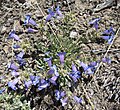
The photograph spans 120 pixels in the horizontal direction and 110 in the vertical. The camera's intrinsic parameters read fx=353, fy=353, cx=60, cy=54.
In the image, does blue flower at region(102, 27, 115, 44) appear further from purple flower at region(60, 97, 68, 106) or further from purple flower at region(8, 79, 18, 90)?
purple flower at region(8, 79, 18, 90)

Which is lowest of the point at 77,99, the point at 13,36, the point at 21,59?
the point at 77,99

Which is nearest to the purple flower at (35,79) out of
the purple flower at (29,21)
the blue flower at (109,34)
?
the purple flower at (29,21)

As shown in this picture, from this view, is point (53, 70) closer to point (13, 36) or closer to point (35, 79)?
point (35, 79)

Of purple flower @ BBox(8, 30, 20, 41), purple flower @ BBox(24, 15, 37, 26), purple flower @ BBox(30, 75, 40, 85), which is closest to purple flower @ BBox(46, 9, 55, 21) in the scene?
purple flower @ BBox(24, 15, 37, 26)

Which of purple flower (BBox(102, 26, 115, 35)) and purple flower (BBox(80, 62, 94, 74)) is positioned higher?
purple flower (BBox(102, 26, 115, 35))

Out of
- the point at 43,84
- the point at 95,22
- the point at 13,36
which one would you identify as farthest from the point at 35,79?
the point at 95,22

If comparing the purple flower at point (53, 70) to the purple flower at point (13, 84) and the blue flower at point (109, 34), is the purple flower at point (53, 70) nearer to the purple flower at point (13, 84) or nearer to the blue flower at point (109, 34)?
the purple flower at point (13, 84)

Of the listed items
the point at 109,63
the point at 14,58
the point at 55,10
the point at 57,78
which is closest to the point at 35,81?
the point at 57,78

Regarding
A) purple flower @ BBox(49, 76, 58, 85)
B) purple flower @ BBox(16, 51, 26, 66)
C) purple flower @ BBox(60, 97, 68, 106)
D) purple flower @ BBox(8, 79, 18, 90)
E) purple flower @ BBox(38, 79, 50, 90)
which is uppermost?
purple flower @ BBox(16, 51, 26, 66)

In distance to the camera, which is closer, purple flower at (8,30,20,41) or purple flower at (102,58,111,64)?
purple flower at (102,58,111,64)

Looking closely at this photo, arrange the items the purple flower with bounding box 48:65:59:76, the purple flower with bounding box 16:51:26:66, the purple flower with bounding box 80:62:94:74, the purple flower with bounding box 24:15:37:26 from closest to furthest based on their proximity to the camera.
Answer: the purple flower with bounding box 48:65:59:76 < the purple flower with bounding box 80:62:94:74 < the purple flower with bounding box 16:51:26:66 < the purple flower with bounding box 24:15:37:26
